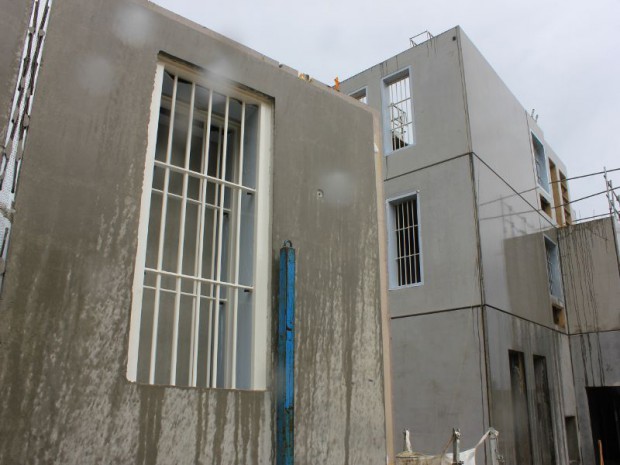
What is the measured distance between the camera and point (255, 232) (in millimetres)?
5699

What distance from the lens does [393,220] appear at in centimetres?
1319

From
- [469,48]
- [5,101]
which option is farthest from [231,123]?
[469,48]

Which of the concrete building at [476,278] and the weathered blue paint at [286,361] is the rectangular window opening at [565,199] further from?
the weathered blue paint at [286,361]

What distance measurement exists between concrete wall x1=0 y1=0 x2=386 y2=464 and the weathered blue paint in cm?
12

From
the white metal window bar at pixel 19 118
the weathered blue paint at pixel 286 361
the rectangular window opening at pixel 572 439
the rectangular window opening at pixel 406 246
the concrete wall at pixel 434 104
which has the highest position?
the concrete wall at pixel 434 104

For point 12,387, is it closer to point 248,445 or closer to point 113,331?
point 113,331

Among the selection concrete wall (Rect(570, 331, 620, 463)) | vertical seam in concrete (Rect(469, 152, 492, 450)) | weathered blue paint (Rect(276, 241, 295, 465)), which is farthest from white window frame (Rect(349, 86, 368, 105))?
weathered blue paint (Rect(276, 241, 295, 465))

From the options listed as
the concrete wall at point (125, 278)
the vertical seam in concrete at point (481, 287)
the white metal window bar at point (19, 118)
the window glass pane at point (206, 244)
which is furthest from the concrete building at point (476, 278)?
the white metal window bar at point (19, 118)

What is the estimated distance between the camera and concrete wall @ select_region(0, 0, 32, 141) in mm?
4203

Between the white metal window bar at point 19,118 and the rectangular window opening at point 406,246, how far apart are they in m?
9.20

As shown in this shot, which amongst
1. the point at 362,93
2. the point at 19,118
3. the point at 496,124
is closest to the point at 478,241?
the point at 496,124

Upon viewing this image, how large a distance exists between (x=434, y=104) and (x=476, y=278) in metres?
4.14

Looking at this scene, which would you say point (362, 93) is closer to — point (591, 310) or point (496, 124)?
point (496, 124)

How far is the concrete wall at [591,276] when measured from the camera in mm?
15227
